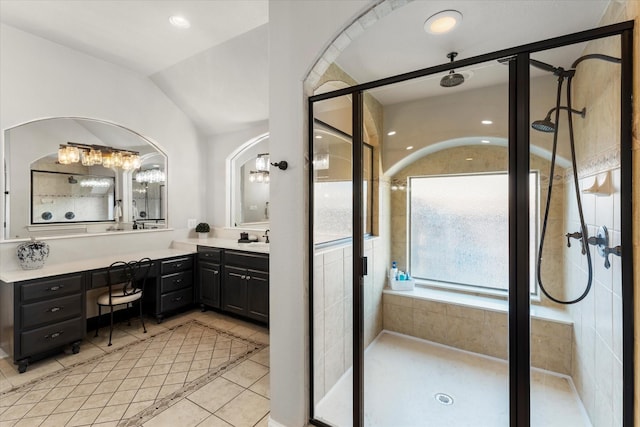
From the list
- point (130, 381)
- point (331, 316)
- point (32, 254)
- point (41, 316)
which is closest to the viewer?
point (331, 316)

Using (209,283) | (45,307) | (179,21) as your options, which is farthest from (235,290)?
(179,21)

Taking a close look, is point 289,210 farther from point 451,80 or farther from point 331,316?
point 451,80

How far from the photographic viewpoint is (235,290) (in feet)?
11.2

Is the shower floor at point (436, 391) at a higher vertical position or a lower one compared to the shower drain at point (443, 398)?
higher

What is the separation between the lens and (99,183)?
3504mm

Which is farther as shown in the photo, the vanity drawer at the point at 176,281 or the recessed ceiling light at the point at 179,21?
the vanity drawer at the point at 176,281

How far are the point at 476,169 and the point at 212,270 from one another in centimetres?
317

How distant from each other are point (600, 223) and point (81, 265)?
412cm

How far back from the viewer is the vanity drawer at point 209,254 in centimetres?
354

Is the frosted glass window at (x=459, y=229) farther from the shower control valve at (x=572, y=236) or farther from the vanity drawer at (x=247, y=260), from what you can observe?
the vanity drawer at (x=247, y=260)

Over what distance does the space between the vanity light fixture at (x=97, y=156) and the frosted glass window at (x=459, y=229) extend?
3.58m

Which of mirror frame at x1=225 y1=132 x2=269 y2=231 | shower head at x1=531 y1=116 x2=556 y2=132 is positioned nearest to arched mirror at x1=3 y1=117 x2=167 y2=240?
mirror frame at x1=225 y1=132 x2=269 y2=231

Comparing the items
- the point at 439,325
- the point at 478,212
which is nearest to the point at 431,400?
the point at 439,325

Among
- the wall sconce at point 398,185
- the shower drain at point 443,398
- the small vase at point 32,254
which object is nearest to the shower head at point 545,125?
the wall sconce at point 398,185
